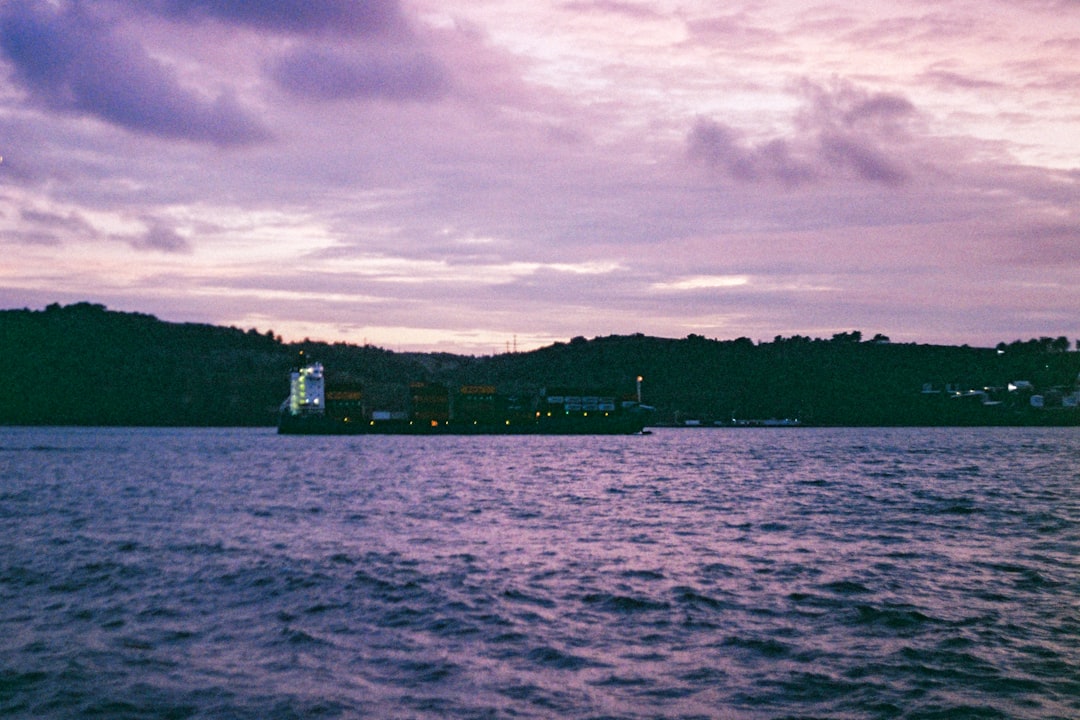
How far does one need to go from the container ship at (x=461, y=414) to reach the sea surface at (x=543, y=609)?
118 m

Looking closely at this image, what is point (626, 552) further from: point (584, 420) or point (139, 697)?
point (584, 420)

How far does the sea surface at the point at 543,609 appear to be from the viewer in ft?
43.6

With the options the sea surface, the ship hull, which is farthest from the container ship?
the sea surface

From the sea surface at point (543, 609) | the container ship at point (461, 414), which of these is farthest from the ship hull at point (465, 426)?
the sea surface at point (543, 609)

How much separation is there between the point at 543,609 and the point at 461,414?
147m

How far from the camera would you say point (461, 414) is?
166 m

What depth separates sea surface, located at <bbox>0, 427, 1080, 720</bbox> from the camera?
43.6 ft

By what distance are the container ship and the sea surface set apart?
387 ft

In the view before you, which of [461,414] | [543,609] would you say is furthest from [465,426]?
[543,609]

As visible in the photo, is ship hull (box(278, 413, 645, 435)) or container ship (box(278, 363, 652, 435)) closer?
ship hull (box(278, 413, 645, 435))

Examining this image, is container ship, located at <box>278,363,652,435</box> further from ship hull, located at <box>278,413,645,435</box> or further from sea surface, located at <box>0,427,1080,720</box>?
sea surface, located at <box>0,427,1080,720</box>

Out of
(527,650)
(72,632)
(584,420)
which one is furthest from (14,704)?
(584,420)

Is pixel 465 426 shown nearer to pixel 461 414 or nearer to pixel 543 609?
pixel 461 414

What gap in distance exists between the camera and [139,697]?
522 inches
